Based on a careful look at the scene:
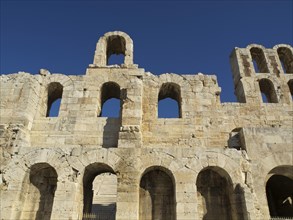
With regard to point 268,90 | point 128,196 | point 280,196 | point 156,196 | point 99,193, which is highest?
point 268,90

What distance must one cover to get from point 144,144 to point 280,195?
8412mm

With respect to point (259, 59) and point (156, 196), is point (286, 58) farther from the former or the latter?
point (156, 196)

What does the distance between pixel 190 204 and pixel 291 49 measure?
1161 centimetres

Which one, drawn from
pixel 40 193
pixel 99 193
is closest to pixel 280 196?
pixel 99 193

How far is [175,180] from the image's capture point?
912 cm

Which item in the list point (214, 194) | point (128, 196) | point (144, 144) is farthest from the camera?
point (144, 144)

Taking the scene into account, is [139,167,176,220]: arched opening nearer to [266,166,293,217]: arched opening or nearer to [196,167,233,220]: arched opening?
[196,167,233,220]: arched opening

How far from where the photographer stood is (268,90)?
1409 centimetres

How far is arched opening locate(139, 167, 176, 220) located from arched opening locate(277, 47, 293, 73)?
10.1m

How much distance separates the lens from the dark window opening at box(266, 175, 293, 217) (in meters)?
12.7

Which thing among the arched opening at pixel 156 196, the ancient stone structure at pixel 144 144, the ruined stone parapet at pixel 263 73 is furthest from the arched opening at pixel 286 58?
the arched opening at pixel 156 196

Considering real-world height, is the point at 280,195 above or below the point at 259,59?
below

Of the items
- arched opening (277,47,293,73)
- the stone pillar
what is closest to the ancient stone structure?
the stone pillar

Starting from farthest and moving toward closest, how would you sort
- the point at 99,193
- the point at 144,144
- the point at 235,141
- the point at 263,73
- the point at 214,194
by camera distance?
1. the point at 99,193
2. the point at 263,73
3. the point at 144,144
4. the point at 235,141
5. the point at 214,194
